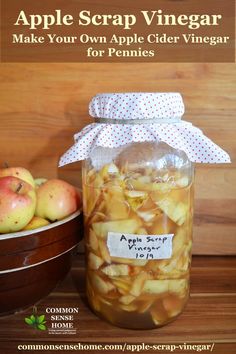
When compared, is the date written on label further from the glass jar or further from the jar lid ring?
the jar lid ring

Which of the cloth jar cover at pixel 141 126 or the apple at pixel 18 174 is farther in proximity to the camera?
the apple at pixel 18 174

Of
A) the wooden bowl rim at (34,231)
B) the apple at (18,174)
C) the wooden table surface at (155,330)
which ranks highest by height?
the apple at (18,174)

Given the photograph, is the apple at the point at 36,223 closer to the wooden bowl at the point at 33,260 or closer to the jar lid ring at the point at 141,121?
the wooden bowl at the point at 33,260

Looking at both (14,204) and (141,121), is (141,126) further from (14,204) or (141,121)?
(14,204)

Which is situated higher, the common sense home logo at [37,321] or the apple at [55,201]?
the apple at [55,201]

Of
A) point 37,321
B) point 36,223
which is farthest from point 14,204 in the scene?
point 37,321

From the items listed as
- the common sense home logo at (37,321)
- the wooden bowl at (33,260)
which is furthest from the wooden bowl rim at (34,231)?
the common sense home logo at (37,321)

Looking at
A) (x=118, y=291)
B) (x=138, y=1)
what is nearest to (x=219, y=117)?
(x=138, y=1)
